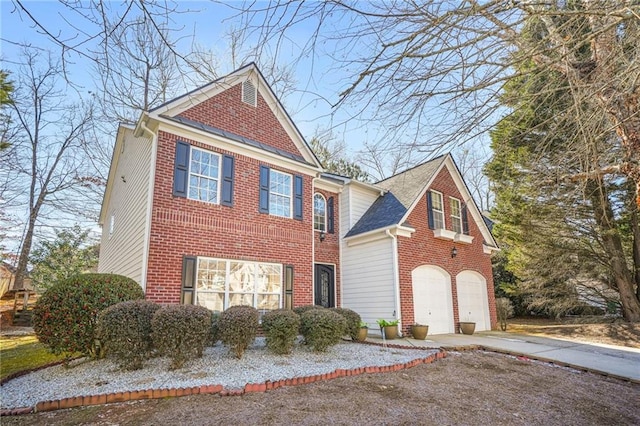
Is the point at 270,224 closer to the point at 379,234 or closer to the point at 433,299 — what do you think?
the point at 379,234

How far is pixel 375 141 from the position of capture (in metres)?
3.97

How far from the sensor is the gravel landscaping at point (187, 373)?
4.86 meters

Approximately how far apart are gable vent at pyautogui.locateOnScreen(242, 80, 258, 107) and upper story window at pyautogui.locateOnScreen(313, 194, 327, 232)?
4206mm

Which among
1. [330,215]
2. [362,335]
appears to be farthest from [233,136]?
[362,335]

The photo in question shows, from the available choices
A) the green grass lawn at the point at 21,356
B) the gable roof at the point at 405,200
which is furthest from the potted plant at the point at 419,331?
the green grass lawn at the point at 21,356

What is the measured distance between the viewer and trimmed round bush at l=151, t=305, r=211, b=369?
18.8 ft

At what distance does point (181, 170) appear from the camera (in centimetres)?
896

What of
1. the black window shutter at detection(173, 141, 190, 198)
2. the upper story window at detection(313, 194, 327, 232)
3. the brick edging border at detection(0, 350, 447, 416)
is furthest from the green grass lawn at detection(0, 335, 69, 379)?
the upper story window at detection(313, 194, 327, 232)

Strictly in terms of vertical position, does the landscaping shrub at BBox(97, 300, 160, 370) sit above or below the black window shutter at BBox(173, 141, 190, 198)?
below

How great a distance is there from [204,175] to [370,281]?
21.0 ft

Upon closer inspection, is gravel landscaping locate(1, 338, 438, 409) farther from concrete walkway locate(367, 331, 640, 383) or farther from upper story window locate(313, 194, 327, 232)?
upper story window locate(313, 194, 327, 232)

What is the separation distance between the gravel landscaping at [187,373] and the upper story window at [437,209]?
6.67 meters

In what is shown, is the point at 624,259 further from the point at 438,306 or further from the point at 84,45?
the point at 84,45

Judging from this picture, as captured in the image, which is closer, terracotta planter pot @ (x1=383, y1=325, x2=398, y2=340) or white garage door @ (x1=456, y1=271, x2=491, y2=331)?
terracotta planter pot @ (x1=383, y1=325, x2=398, y2=340)
